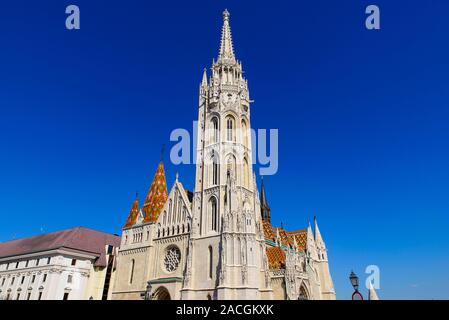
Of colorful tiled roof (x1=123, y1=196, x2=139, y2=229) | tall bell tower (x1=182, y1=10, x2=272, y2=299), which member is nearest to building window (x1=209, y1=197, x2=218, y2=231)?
tall bell tower (x1=182, y1=10, x2=272, y2=299)

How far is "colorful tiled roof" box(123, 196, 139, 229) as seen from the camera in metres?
45.0

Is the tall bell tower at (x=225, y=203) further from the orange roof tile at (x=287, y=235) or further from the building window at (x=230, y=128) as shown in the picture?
the orange roof tile at (x=287, y=235)

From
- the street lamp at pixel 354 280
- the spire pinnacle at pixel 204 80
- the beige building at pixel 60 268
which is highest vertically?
the spire pinnacle at pixel 204 80

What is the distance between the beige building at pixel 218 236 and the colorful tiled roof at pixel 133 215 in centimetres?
15

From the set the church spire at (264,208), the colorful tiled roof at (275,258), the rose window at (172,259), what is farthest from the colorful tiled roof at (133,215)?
the church spire at (264,208)

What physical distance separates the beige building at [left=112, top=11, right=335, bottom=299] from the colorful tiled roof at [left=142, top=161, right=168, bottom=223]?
15 cm

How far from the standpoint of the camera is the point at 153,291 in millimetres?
36469

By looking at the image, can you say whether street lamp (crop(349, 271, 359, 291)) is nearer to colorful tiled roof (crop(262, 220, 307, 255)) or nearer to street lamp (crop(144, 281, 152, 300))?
street lamp (crop(144, 281, 152, 300))

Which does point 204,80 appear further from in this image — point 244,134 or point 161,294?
point 161,294

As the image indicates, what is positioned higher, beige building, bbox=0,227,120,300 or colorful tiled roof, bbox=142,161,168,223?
colorful tiled roof, bbox=142,161,168,223

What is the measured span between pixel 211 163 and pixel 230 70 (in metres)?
15.8

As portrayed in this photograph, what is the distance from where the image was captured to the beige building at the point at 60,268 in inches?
1633
